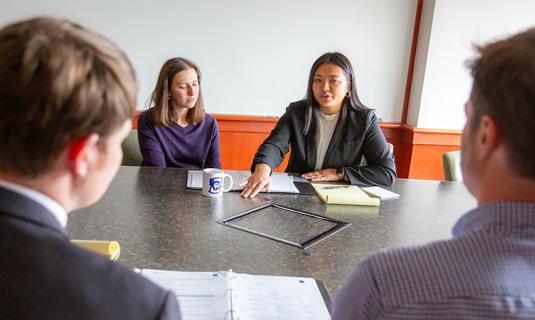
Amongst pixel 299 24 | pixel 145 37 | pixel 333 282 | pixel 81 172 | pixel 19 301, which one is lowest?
pixel 333 282

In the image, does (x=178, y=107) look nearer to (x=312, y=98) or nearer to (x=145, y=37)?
(x=312, y=98)

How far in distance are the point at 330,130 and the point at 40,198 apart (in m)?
1.78

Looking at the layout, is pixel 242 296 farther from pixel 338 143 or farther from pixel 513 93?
pixel 338 143

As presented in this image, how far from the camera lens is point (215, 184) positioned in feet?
4.99

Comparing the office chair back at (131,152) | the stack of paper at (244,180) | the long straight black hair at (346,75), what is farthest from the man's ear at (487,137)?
the office chair back at (131,152)

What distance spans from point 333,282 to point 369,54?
8.94 ft

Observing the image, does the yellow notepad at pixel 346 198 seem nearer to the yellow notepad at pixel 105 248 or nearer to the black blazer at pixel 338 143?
the black blazer at pixel 338 143

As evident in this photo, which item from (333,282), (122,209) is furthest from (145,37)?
(333,282)

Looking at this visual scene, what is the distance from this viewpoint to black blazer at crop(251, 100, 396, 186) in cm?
206

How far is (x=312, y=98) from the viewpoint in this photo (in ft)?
7.26

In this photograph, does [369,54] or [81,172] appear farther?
[369,54]

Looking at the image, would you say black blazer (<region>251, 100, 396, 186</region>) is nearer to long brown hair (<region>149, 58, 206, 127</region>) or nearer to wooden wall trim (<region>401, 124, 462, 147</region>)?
long brown hair (<region>149, 58, 206, 127</region>)

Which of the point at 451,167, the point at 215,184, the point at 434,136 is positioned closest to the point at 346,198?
the point at 215,184

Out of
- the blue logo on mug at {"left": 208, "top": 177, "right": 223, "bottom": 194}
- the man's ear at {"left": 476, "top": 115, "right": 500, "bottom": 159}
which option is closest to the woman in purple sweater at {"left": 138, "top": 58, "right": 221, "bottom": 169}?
the blue logo on mug at {"left": 208, "top": 177, "right": 223, "bottom": 194}
